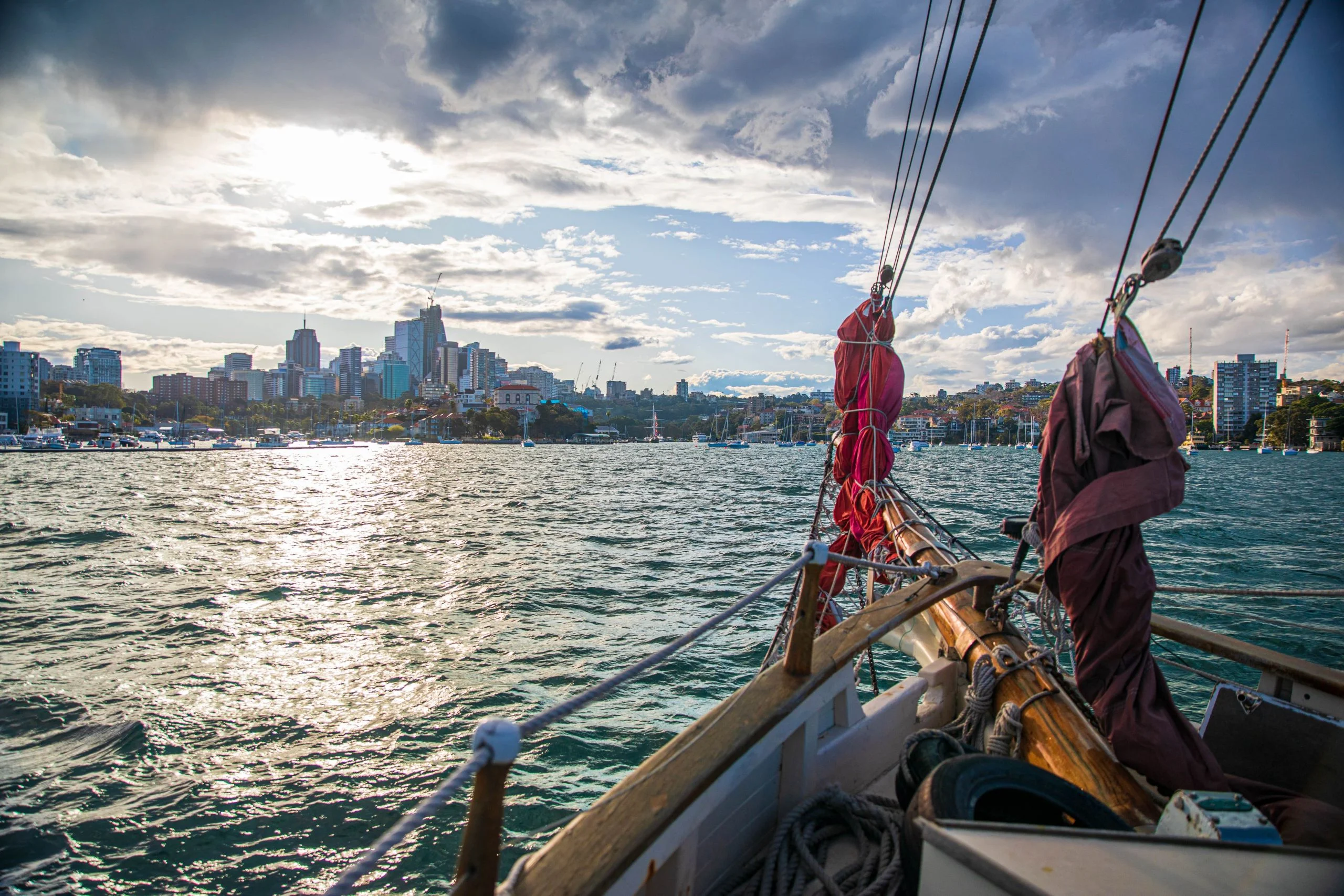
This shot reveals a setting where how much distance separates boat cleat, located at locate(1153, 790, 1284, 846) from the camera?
4.81 feet

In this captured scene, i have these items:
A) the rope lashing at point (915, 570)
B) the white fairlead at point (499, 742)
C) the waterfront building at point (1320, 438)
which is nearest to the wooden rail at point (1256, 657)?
the rope lashing at point (915, 570)

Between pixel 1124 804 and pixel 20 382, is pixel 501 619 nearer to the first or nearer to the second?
pixel 1124 804

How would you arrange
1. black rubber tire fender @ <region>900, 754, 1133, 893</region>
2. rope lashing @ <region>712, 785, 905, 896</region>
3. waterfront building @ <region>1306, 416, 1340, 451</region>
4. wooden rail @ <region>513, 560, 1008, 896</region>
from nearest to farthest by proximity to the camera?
wooden rail @ <region>513, 560, 1008, 896</region>
black rubber tire fender @ <region>900, 754, 1133, 893</region>
rope lashing @ <region>712, 785, 905, 896</region>
waterfront building @ <region>1306, 416, 1340, 451</region>

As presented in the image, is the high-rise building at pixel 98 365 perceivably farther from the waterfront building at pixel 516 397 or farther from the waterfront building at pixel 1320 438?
the waterfront building at pixel 1320 438

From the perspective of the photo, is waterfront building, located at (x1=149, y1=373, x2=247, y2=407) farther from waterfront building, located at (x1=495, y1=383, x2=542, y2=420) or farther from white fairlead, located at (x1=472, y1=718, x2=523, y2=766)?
white fairlead, located at (x1=472, y1=718, x2=523, y2=766)

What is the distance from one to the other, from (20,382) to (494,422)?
65627 mm

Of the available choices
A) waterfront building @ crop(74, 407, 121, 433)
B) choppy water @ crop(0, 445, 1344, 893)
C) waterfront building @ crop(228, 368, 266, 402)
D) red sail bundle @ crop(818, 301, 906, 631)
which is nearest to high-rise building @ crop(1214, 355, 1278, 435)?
choppy water @ crop(0, 445, 1344, 893)

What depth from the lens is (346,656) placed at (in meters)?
7.13

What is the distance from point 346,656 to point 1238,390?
13428cm

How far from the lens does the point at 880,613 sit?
2.62 meters

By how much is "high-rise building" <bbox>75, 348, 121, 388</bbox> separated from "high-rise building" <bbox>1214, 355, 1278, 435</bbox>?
22739 centimetres

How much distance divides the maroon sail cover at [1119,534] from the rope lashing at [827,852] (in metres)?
0.82

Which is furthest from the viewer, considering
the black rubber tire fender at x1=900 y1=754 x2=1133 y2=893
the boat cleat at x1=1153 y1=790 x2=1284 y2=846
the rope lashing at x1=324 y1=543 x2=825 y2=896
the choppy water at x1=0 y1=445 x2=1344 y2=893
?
the choppy water at x1=0 y1=445 x2=1344 y2=893

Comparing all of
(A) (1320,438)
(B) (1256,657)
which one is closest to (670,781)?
(B) (1256,657)
